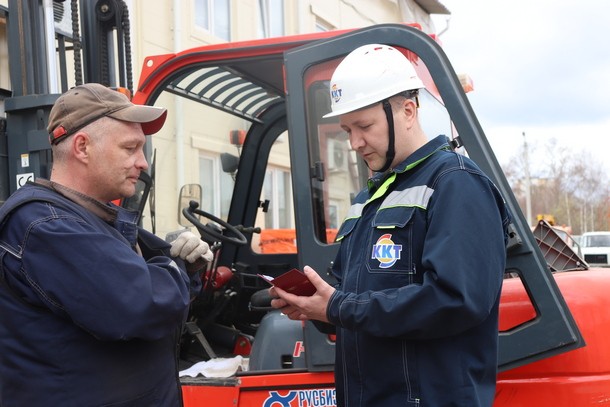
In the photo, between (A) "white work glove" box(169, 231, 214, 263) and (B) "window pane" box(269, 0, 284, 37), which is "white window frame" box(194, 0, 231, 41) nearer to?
(B) "window pane" box(269, 0, 284, 37)

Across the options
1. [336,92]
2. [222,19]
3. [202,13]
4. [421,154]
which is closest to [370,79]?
[336,92]

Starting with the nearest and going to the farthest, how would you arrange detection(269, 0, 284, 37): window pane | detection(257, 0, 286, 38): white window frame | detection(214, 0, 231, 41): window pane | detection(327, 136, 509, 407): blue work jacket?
detection(327, 136, 509, 407): blue work jacket → detection(214, 0, 231, 41): window pane → detection(257, 0, 286, 38): white window frame → detection(269, 0, 284, 37): window pane

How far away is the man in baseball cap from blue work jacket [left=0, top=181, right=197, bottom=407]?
0.21m

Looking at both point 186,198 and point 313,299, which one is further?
point 186,198

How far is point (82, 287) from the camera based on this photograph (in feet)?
6.30

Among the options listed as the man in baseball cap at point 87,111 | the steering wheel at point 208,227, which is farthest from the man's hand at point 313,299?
the steering wheel at point 208,227

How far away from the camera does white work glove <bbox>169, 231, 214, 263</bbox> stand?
2520 mm

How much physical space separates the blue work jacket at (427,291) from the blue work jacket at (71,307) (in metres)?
0.54

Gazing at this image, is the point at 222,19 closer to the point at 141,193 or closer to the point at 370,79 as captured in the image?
the point at 141,193

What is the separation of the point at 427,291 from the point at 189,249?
94 cm

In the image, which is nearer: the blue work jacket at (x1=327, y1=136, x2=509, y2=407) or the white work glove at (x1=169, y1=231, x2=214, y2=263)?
the blue work jacket at (x1=327, y1=136, x2=509, y2=407)

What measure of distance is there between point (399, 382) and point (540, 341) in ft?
2.93

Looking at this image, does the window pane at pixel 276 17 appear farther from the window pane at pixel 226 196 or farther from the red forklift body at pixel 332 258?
the red forklift body at pixel 332 258

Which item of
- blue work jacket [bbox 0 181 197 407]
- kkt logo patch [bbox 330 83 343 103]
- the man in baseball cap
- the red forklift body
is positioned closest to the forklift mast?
the red forklift body
